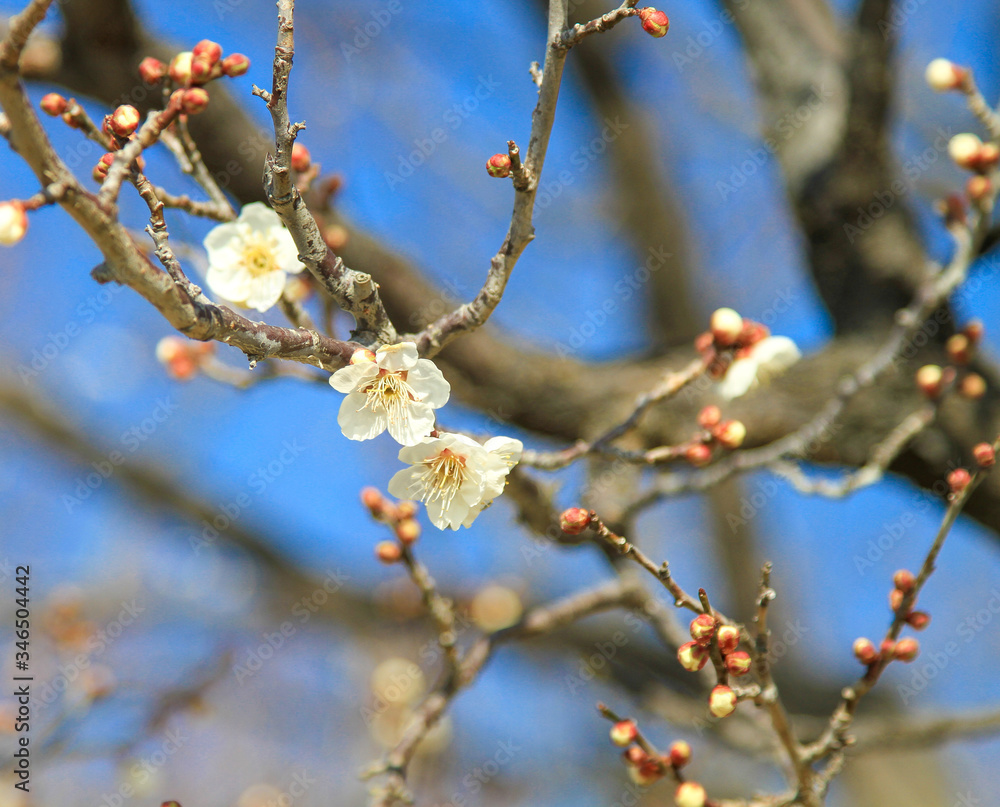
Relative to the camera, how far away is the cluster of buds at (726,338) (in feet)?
5.02

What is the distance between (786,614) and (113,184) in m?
5.42

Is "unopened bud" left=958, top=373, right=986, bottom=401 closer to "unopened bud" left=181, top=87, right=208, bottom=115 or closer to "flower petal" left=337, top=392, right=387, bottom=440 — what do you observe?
"flower petal" left=337, top=392, right=387, bottom=440

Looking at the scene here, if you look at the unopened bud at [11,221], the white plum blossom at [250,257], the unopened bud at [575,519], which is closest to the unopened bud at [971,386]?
the unopened bud at [575,519]

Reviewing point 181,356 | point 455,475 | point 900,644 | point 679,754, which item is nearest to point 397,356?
point 455,475

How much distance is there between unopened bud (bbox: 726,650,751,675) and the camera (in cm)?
113

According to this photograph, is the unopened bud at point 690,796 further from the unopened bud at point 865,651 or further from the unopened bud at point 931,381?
the unopened bud at point 931,381

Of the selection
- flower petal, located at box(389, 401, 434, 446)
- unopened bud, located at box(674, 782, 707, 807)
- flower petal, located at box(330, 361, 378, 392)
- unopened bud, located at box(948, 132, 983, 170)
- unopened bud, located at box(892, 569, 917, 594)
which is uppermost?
unopened bud, located at box(948, 132, 983, 170)

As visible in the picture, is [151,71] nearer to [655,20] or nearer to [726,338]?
[655,20]

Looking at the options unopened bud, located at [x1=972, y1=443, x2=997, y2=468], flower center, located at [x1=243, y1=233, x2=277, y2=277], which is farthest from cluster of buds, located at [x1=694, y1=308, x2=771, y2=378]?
flower center, located at [x1=243, y1=233, x2=277, y2=277]

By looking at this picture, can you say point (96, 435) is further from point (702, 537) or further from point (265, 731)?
point (702, 537)

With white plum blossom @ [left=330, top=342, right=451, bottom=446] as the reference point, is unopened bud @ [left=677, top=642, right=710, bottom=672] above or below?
below

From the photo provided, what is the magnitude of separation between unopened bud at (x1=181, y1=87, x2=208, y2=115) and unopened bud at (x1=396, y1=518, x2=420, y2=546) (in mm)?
870

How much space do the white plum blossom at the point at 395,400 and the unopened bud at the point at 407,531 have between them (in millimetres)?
537

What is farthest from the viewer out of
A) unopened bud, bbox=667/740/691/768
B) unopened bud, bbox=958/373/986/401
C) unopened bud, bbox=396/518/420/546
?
unopened bud, bbox=958/373/986/401
